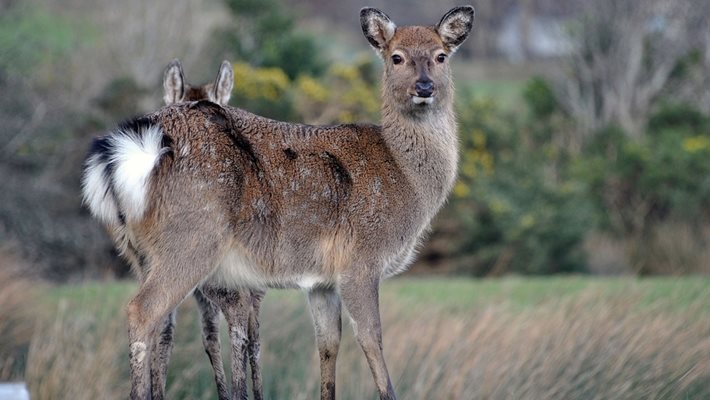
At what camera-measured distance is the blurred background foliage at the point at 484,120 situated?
19922 mm

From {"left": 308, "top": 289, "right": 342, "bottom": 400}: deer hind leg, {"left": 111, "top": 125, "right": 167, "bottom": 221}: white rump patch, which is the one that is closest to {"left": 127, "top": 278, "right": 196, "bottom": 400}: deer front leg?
{"left": 111, "top": 125, "right": 167, "bottom": 221}: white rump patch

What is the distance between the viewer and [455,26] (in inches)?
375

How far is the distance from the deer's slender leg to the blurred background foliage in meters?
7.73

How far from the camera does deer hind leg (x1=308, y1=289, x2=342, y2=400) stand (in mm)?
9312

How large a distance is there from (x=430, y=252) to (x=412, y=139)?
12380 mm

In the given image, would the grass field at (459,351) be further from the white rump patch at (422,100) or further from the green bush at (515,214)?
the green bush at (515,214)

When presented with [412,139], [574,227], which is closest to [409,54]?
[412,139]

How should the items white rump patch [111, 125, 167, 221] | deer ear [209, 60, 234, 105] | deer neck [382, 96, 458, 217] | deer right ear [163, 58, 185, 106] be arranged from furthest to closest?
1. deer ear [209, 60, 234, 105]
2. deer right ear [163, 58, 185, 106]
3. deer neck [382, 96, 458, 217]
4. white rump patch [111, 125, 167, 221]

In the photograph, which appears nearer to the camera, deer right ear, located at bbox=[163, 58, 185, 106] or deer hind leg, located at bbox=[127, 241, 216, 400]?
deer hind leg, located at bbox=[127, 241, 216, 400]

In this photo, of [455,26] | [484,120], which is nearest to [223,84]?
[455,26]

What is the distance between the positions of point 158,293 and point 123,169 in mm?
841

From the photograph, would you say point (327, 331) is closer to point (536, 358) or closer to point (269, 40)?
point (536, 358)

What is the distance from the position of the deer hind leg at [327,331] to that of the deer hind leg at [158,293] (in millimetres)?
1316

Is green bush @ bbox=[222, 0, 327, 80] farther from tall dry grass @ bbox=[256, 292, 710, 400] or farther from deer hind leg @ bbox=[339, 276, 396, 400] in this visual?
deer hind leg @ bbox=[339, 276, 396, 400]
